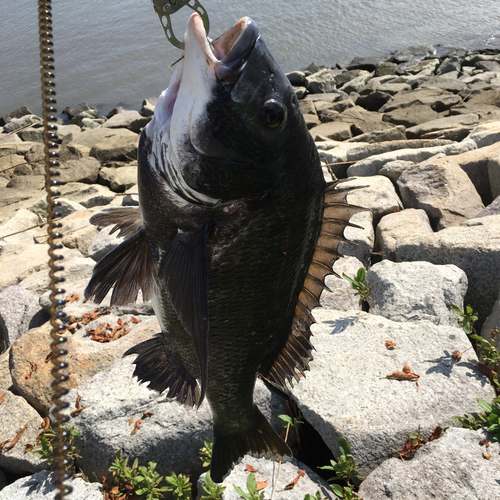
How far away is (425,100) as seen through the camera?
1539 centimetres

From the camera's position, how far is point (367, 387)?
135 inches

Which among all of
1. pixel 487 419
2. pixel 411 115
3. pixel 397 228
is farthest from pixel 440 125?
pixel 487 419

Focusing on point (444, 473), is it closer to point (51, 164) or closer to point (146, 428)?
point (146, 428)

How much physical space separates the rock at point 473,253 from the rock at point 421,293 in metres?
0.30

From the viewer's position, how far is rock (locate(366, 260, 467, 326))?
4156mm

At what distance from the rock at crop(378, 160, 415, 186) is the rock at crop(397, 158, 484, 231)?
458mm

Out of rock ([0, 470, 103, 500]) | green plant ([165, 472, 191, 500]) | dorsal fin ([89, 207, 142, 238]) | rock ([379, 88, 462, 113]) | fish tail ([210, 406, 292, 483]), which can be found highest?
dorsal fin ([89, 207, 142, 238])

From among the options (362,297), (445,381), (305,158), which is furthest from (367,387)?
(305,158)

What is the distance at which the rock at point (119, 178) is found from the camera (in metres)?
10.5

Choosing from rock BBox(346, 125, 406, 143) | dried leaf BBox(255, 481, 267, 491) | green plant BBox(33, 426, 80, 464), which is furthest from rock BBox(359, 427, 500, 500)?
rock BBox(346, 125, 406, 143)

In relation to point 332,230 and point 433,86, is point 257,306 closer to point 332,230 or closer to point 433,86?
point 332,230

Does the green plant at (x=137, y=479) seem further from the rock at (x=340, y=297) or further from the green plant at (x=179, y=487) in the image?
the rock at (x=340, y=297)

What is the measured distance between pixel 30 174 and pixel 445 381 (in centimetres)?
1252

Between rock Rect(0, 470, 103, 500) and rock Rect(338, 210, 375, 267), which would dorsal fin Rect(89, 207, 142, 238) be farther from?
rock Rect(338, 210, 375, 267)
